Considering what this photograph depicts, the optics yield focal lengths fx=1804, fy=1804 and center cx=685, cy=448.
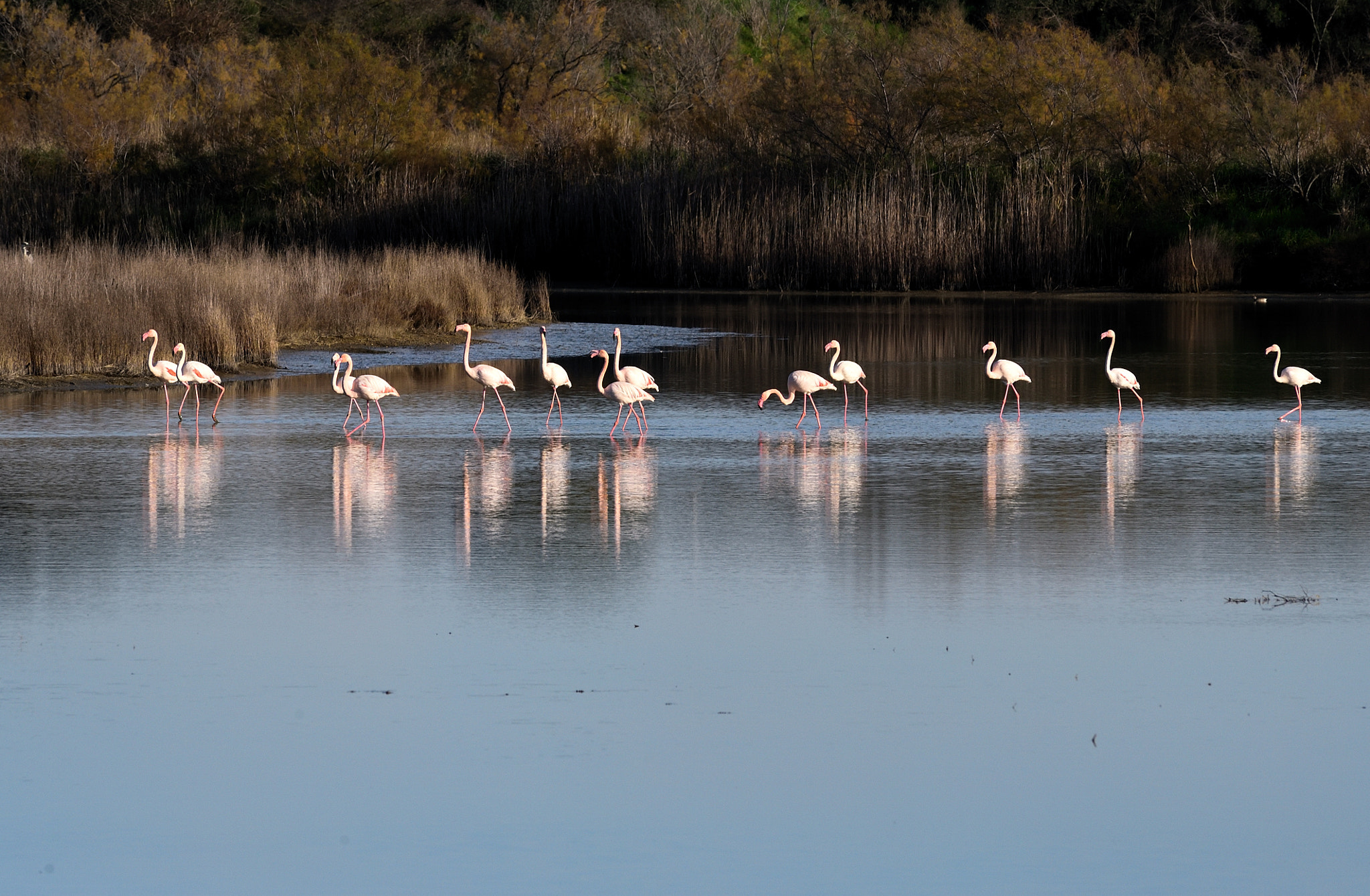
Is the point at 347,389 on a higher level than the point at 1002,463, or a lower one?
higher

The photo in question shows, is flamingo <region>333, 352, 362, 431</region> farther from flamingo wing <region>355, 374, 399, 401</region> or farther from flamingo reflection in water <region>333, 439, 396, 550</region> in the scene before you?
flamingo reflection in water <region>333, 439, 396, 550</region>

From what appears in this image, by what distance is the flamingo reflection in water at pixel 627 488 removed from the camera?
999 cm

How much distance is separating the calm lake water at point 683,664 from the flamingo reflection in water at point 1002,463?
62 millimetres

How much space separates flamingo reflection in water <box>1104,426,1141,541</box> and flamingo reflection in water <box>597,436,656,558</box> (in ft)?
8.54

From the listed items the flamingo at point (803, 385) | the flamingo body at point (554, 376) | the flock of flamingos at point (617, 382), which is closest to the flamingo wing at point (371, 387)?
the flock of flamingos at point (617, 382)

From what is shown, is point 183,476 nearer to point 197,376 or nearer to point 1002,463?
point 197,376

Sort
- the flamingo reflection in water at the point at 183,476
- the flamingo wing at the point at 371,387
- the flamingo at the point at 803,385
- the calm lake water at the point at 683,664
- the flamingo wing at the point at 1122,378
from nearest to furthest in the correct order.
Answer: the calm lake water at the point at 683,664, the flamingo reflection in water at the point at 183,476, the flamingo wing at the point at 371,387, the flamingo at the point at 803,385, the flamingo wing at the point at 1122,378

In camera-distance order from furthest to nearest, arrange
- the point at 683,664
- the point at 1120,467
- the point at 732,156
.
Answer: the point at 732,156, the point at 1120,467, the point at 683,664

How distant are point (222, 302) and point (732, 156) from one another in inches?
833

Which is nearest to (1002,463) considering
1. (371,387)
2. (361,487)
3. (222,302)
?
(361,487)

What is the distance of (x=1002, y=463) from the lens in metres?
12.5

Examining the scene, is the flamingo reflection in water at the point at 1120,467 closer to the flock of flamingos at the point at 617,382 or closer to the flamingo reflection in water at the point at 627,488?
the flock of flamingos at the point at 617,382

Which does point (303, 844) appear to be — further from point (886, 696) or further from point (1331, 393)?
point (1331, 393)

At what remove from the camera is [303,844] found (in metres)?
5.18
